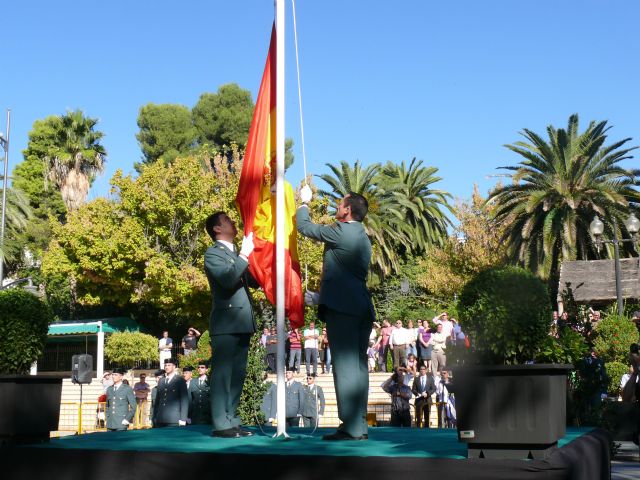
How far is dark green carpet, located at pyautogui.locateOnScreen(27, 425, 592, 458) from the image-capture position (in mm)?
5418

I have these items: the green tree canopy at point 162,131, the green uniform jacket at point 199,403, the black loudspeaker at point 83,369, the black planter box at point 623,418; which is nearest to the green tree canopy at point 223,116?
the green tree canopy at point 162,131

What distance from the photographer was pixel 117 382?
16.5 meters

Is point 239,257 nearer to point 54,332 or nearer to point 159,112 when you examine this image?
point 54,332

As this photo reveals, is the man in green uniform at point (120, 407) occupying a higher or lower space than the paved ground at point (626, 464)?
higher

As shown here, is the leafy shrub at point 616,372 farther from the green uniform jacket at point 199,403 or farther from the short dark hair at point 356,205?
the short dark hair at point 356,205

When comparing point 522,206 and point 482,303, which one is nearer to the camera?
point 482,303

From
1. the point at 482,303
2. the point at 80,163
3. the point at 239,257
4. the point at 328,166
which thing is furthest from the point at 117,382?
the point at 80,163

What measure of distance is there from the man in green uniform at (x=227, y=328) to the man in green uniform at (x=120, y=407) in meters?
9.14

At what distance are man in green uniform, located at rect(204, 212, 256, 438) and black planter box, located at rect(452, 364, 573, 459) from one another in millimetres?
2441

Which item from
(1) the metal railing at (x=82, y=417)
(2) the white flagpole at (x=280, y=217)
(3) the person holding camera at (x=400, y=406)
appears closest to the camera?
(2) the white flagpole at (x=280, y=217)

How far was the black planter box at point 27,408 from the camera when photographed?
20.4ft

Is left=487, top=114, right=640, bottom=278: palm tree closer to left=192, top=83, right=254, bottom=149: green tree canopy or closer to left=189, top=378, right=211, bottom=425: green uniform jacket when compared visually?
left=189, top=378, right=211, bottom=425: green uniform jacket

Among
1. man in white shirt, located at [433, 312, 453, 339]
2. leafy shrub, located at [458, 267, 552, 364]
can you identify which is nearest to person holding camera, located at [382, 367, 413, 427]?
man in white shirt, located at [433, 312, 453, 339]

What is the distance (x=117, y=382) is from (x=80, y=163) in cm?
4370
